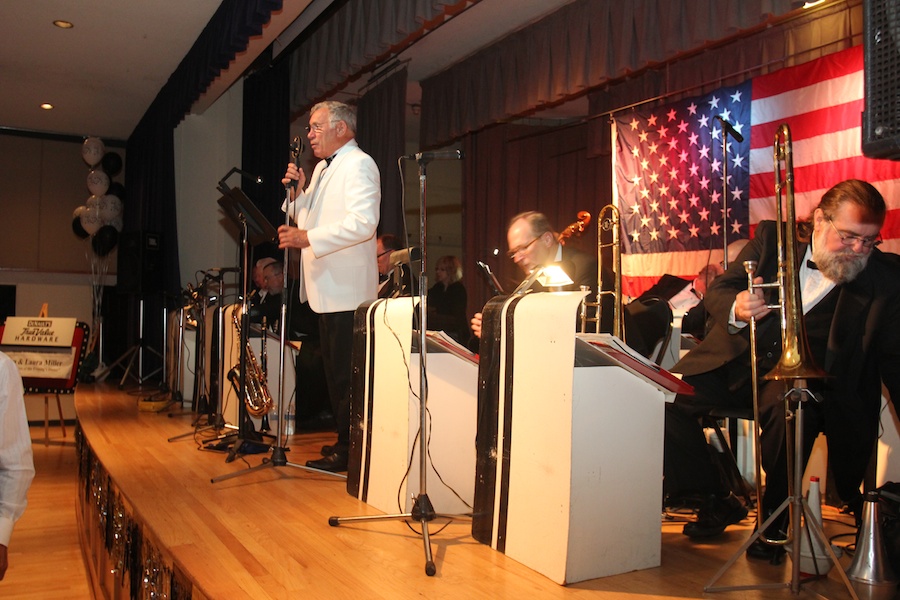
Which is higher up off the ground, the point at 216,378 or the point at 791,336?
the point at 791,336

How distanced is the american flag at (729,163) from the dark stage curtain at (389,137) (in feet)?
6.76

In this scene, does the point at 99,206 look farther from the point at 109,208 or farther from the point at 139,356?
the point at 139,356

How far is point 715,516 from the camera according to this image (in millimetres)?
2508

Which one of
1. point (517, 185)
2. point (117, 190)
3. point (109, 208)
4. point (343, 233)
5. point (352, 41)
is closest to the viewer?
point (343, 233)

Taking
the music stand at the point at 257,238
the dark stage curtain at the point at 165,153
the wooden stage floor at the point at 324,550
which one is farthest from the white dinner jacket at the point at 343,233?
the dark stage curtain at the point at 165,153

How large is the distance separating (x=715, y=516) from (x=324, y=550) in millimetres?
1281

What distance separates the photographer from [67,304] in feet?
29.5

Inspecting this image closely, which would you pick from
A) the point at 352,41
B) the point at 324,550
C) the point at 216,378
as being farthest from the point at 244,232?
the point at 352,41

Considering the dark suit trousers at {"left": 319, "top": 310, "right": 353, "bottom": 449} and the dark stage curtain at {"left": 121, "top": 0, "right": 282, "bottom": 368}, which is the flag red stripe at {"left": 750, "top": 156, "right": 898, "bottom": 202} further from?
the dark stage curtain at {"left": 121, "top": 0, "right": 282, "bottom": 368}

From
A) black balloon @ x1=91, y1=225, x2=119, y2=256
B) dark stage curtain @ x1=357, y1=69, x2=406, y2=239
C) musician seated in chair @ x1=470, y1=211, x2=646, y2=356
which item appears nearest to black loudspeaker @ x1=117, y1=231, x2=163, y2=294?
black balloon @ x1=91, y1=225, x2=119, y2=256

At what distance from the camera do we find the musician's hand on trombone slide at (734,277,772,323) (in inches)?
90.1

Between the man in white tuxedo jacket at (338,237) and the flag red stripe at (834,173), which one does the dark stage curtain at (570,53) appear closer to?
the flag red stripe at (834,173)

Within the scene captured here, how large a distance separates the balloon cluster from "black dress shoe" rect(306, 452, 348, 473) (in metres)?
6.50

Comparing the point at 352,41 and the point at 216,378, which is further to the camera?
the point at 352,41
